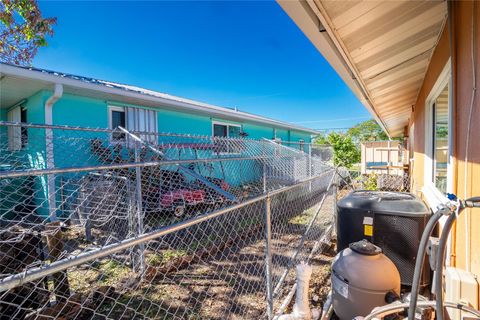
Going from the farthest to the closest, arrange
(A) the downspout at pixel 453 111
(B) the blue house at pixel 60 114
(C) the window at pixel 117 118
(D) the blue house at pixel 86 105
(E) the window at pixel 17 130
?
(C) the window at pixel 117 118
(E) the window at pixel 17 130
(D) the blue house at pixel 86 105
(B) the blue house at pixel 60 114
(A) the downspout at pixel 453 111

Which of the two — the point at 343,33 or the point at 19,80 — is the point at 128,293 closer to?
the point at 343,33

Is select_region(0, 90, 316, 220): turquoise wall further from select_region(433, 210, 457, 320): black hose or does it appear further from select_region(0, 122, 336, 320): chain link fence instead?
select_region(433, 210, 457, 320): black hose

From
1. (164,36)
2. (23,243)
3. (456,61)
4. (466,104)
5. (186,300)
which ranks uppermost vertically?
(164,36)

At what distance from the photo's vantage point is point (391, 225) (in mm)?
2814

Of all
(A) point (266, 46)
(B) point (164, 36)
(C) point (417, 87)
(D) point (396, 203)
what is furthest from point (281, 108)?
(D) point (396, 203)

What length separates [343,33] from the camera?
2350 millimetres

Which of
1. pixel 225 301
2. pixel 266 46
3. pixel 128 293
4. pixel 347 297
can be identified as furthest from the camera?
pixel 266 46

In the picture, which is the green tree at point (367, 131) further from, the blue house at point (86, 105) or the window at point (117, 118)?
the window at point (117, 118)

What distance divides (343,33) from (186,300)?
3.28 meters

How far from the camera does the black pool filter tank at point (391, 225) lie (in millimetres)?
2721

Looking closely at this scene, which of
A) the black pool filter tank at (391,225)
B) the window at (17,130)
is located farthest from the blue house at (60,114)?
the black pool filter tank at (391,225)

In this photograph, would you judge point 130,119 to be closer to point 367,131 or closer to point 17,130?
point 17,130

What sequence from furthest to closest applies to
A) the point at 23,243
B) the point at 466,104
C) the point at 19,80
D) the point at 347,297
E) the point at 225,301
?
the point at 19,80 < the point at 225,301 < the point at 23,243 < the point at 347,297 < the point at 466,104

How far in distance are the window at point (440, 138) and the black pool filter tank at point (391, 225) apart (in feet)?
2.57
